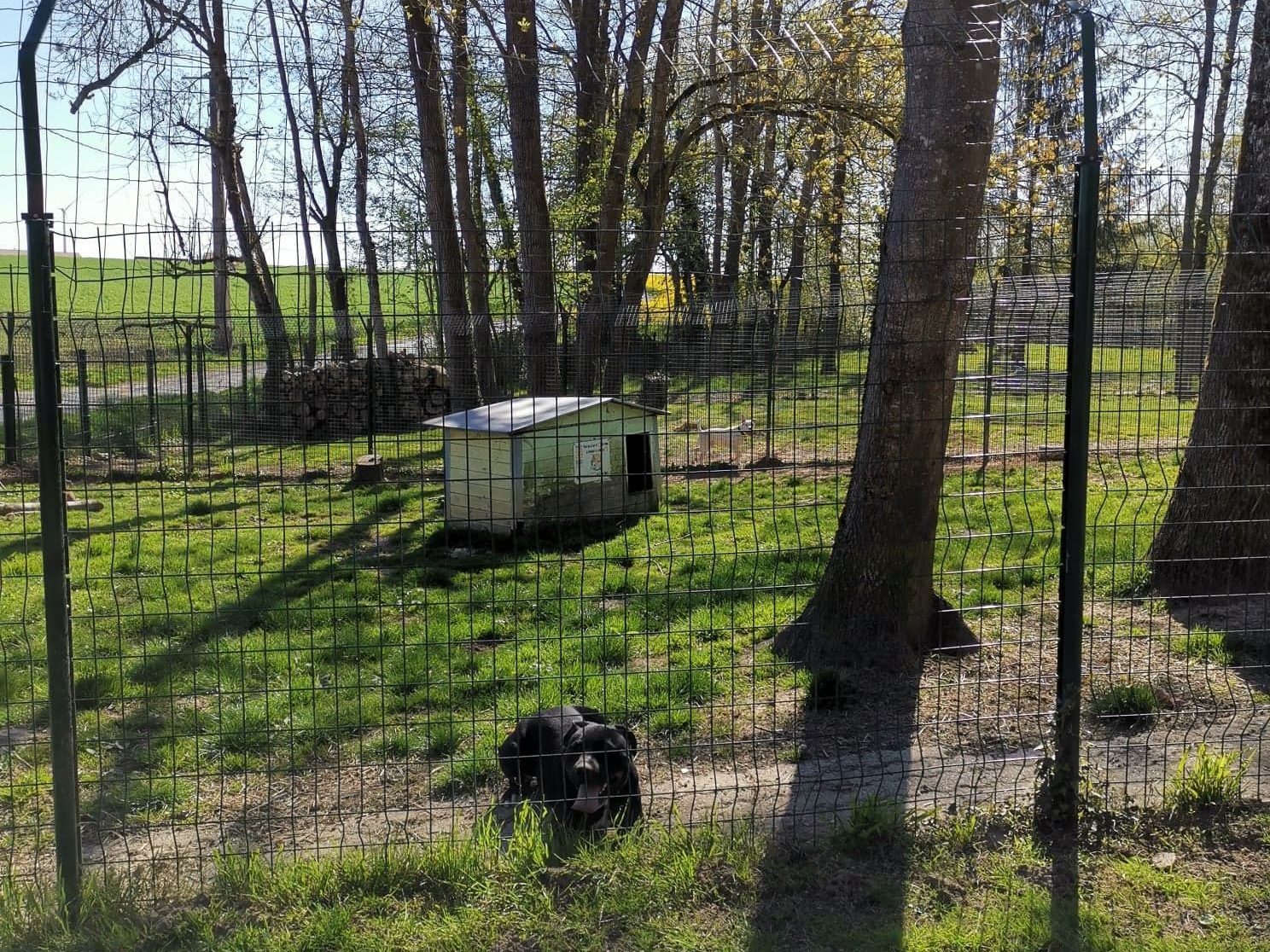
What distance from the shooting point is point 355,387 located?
1647cm

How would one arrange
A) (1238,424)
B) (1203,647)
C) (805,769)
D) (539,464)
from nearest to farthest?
(805,769) < (1203,647) < (1238,424) < (539,464)

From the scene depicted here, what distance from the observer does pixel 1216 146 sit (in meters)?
6.08

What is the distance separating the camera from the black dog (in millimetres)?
3742

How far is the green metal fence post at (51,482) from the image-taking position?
3137 mm

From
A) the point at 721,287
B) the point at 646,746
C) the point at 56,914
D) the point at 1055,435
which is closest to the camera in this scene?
the point at 56,914

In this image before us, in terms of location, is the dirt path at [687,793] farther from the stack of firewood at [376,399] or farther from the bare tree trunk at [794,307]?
the stack of firewood at [376,399]

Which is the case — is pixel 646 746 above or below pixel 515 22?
below

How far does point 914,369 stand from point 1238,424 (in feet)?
8.45

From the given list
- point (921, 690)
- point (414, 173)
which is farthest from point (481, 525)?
point (414, 173)

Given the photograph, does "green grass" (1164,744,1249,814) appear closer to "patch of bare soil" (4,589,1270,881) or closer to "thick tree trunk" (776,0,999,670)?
"patch of bare soil" (4,589,1270,881)

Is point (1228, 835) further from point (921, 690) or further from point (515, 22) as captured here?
point (515, 22)

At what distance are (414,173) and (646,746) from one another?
21975mm

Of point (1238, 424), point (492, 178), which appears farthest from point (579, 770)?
point (492, 178)

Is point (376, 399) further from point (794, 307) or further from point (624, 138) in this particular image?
point (794, 307)
